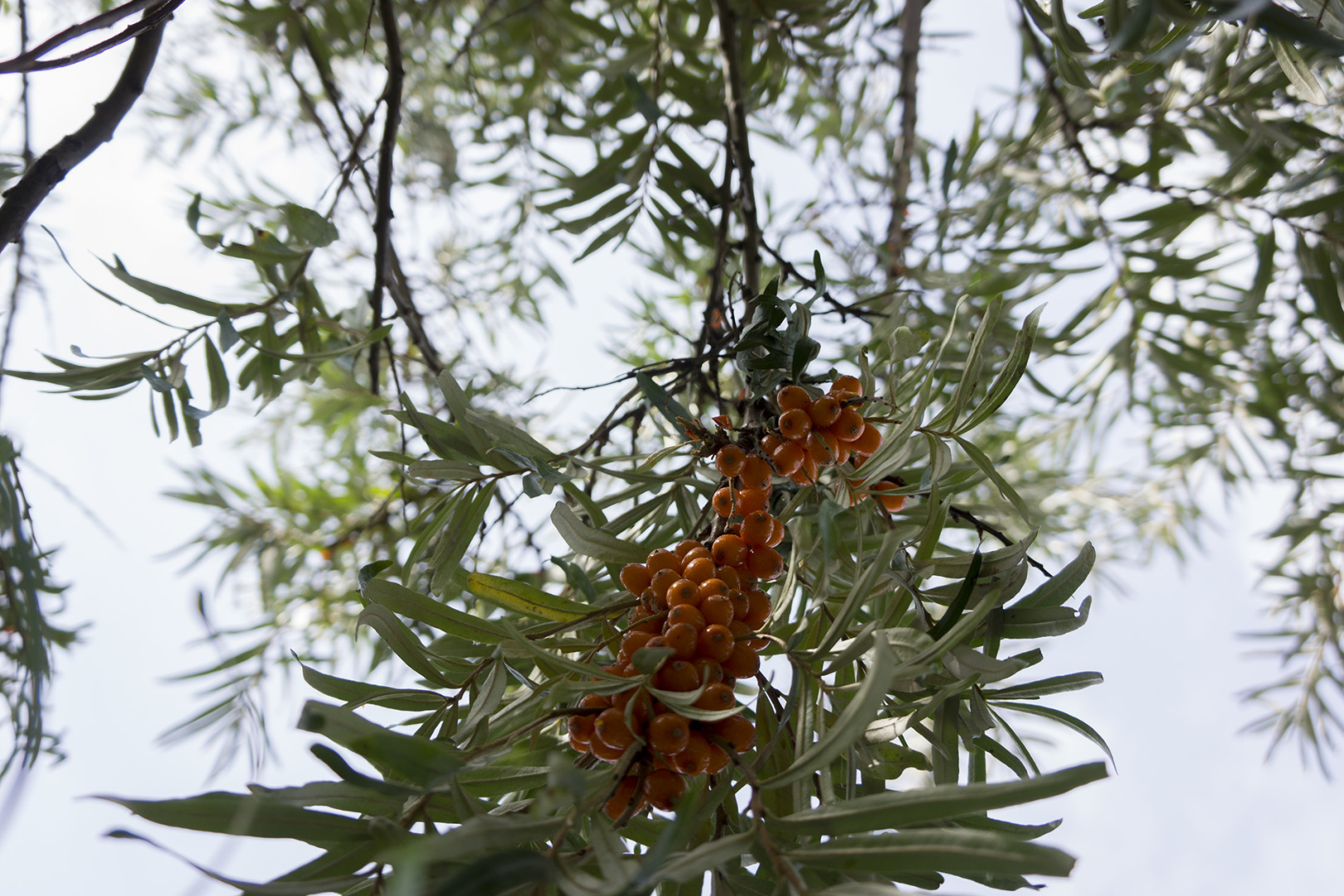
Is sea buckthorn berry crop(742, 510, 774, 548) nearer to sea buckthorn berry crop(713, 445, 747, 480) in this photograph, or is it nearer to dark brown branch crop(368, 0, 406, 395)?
sea buckthorn berry crop(713, 445, 747, 480)

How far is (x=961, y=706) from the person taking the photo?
0.55 m

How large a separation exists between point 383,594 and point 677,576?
0.72 feet

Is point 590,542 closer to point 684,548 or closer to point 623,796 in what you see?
point 684,548

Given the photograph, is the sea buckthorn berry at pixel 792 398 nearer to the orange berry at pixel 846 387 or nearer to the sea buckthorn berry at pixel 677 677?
the orange berry at pixel 846 387

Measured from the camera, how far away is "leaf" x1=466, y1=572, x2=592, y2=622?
58 cm

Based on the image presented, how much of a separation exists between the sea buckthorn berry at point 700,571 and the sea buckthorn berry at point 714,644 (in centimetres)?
5

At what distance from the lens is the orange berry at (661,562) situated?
58 cm

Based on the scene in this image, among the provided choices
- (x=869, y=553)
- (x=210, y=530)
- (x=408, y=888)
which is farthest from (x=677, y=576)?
(x=210, y=530)

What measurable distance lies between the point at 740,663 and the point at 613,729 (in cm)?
11

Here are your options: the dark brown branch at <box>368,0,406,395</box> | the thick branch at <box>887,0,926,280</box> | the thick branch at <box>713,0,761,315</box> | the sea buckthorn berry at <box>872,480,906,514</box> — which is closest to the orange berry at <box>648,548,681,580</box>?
the sea buckthorn berry at <box>872,480,906,514</box>

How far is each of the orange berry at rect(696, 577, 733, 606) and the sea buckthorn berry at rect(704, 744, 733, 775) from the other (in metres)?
0.10

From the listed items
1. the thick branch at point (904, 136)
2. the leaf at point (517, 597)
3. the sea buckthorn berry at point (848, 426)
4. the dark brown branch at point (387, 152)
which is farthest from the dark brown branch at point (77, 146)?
the thick branch at point (904, 136)

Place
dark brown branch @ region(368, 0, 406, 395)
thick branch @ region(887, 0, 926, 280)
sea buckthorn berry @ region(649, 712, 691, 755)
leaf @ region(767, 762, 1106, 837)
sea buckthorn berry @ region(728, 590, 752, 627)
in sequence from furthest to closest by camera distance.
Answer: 1. thick branch @ region(887, 0, 926, 280)
2. dark brown branch @ region(368, 0, 406, 395)
3. sea buckthorn berry @ region(728, 590, 752, 627)
4. sea buckthorn berry @ region(649, 712, 691, 755)
5. leaf @ region(767, 762, 1106, 837)

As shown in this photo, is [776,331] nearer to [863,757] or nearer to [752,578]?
[752,578]
